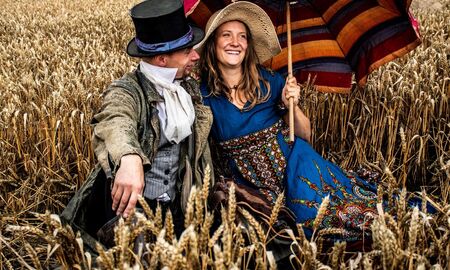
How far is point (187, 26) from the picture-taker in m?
1.75

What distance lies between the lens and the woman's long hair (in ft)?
6.59

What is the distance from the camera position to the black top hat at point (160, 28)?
165 cm

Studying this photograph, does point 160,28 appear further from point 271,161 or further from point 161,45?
point 271,161

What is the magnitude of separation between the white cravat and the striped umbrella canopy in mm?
401

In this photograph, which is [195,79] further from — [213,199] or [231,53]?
[213,199]

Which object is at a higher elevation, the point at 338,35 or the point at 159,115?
the point at 338,35

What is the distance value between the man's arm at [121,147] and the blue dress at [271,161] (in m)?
0.49

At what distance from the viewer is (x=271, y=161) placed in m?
2.02

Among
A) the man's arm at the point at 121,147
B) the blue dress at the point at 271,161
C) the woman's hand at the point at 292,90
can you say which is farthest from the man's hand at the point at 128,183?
the woman's hand at the point at 292,90

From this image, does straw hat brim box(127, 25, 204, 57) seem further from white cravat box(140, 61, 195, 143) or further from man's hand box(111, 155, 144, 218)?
man's hand box(111, 155, 144, 218)

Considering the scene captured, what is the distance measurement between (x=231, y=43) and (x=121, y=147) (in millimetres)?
791

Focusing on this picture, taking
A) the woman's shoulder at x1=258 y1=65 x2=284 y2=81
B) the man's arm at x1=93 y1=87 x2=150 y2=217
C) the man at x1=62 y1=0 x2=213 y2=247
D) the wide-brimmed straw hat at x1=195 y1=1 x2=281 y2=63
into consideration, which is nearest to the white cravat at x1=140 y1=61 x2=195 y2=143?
the man at x1=62 y1=0 x2=213 y2=247

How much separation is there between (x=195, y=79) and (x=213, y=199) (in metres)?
0.63

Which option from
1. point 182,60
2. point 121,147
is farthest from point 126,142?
point 182,60
